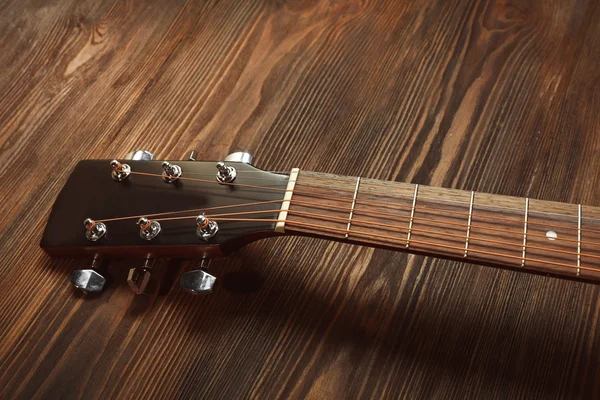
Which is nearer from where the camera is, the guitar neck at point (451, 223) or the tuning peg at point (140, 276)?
the guitar neck at point (451, 223)

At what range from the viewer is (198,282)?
2.61 feet

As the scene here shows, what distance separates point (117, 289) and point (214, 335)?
6.6 inches

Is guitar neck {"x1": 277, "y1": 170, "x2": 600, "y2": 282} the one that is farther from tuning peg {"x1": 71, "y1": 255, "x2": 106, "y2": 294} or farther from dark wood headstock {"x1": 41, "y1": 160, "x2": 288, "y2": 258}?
tuning peg {"x1": 71, "y1": 255, "x2": 106, "y2": 294}

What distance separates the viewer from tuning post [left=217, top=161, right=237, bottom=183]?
792 millimetres

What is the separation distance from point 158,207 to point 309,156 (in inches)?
10.8

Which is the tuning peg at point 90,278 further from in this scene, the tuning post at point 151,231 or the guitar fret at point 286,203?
the guitar fret at point 286,203

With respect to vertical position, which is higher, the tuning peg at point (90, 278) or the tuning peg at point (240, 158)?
the tuning peg at point (240, 158)

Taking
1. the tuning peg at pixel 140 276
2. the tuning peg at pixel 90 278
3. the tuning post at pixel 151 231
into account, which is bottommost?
the tuning peg at pixel 90 278

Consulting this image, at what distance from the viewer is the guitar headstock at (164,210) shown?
30.5 inches

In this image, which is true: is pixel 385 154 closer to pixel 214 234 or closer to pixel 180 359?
pixel 214 234

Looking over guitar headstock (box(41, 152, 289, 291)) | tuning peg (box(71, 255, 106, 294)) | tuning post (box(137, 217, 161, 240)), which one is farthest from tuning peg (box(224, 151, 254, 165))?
tuning peg (box(71, 255, 106, 294))

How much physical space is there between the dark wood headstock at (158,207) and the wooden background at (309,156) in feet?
0.25

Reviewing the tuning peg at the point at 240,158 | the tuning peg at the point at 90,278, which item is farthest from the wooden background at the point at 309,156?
the tuning peg at the point at 240,158

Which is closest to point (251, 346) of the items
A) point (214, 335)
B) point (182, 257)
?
point (214, 335)
